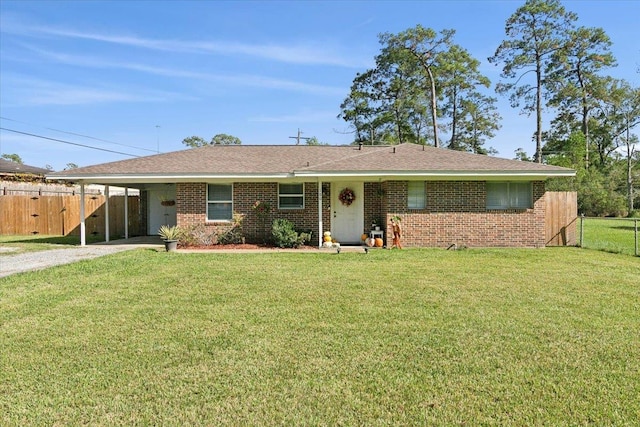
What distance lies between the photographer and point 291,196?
530 inches

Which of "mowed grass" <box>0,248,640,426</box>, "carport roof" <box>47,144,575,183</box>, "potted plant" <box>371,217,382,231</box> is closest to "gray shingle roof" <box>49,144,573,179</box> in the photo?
"carport roof" <box>47,144,575,183</box>

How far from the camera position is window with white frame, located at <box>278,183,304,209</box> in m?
13.5

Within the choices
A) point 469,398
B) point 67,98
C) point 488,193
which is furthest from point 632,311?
point 67,98

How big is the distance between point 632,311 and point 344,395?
4.63m

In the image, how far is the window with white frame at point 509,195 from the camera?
496 inches

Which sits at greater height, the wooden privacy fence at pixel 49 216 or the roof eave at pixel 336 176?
the roof eave at pixel 336 176

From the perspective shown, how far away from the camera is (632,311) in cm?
525

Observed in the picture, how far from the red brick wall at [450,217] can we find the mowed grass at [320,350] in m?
4.87

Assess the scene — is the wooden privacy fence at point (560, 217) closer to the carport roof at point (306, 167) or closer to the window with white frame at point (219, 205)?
the carport roof at point (306, 167)

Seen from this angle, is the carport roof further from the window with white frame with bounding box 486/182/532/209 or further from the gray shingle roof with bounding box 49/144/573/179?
the window with white frame with bounding box 486/182/532/209

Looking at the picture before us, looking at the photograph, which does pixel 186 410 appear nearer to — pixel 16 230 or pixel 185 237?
pixel 185 237

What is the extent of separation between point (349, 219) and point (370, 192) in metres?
1.21

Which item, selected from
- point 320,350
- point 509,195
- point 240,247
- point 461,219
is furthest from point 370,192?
point 320,350

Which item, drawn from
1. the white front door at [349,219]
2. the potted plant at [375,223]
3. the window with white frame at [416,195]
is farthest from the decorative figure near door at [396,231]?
the white front door at [349,219]
